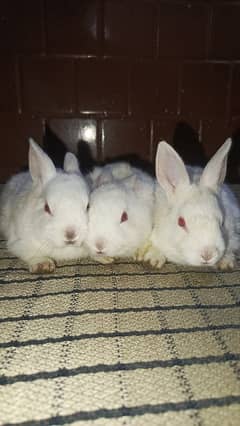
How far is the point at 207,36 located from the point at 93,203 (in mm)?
1398

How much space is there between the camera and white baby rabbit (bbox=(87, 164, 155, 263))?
4.13 feet

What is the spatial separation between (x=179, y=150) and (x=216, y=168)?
3.47 ft

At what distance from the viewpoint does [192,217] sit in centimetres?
126

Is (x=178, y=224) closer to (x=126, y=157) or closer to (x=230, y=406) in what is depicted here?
(x=230, y=406)

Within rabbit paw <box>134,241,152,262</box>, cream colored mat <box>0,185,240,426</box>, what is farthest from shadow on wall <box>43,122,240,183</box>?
cream colored mat <box>0,185,240,426</box>

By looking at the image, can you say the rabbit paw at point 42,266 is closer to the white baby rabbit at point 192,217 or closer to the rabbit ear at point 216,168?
the white baby rabbit at point 192,217

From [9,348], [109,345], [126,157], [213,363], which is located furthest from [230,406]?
[126,157]

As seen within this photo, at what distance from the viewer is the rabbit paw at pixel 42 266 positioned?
127cm

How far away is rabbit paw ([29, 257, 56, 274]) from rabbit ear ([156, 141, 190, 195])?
469mm

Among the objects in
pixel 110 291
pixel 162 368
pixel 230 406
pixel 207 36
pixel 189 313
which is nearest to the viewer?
pixel 230 406

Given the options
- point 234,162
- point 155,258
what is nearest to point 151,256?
point 155,258

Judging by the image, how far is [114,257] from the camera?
141cm

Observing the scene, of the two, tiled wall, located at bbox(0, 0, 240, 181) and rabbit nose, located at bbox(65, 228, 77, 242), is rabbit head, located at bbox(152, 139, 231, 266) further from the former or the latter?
tiled wall, located at bbox(0, 0, 240, 181)

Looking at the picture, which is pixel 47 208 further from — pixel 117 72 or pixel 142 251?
pixel 117 72
